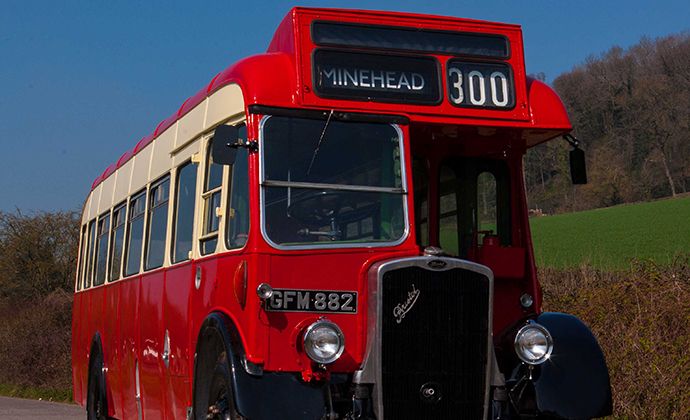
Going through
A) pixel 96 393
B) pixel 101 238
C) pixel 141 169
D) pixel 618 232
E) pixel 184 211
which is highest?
pixel 618 232

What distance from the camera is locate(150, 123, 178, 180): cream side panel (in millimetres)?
7695

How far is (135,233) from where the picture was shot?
29.4 feet

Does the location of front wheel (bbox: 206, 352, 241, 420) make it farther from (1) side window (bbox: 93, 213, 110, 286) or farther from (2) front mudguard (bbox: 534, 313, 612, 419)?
(1) side window (bbox: 93, 213, 110, 286)

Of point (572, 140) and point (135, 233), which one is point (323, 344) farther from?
point (135, 233)

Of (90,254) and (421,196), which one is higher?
(90,254)

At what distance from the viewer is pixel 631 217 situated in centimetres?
3409

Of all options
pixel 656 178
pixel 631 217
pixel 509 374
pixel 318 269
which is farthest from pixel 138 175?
pixel 656 178

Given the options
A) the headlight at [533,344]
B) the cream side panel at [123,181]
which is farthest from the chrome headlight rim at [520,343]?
the cream side panel at [123,181]

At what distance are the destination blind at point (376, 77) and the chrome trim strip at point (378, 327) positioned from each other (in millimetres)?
1296

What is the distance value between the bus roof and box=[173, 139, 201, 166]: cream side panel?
1.60 feet

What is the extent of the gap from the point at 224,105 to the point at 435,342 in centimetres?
238

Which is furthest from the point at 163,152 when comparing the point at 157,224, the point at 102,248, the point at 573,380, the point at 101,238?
the point at 573,380

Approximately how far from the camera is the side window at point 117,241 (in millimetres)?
9812

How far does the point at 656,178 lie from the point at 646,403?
3698cm
